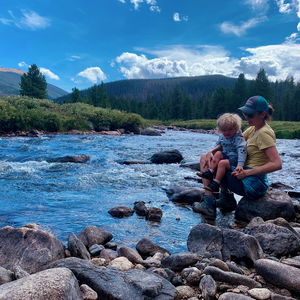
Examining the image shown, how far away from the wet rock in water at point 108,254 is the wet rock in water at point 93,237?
1.52 ft

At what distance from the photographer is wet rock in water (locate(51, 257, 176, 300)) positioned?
138 inches

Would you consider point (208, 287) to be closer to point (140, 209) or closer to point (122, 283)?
point (122, 283)

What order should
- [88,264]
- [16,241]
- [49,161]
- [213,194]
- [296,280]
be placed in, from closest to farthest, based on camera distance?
[296,280] < [88,264] < [16,241] < [213,194] < [49,161]

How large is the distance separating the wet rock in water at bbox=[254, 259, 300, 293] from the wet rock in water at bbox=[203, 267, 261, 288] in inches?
9.4

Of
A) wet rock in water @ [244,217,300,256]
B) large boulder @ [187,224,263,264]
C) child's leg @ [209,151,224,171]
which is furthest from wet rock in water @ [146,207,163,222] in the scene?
wet rock in water @ [244,217,300,256]

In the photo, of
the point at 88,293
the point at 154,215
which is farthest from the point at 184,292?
the point at 154,215

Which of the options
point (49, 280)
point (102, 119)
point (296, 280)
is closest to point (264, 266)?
point (296, 280)

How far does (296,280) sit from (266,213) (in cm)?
339

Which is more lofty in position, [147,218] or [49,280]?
[49,280]

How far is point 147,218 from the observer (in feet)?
24.3

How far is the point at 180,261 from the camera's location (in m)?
4.61

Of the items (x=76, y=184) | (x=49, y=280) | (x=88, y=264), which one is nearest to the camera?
(x=49, y=280)

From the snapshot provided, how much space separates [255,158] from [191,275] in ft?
11.4

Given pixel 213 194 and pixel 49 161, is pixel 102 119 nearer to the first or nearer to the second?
pixel 49 161
